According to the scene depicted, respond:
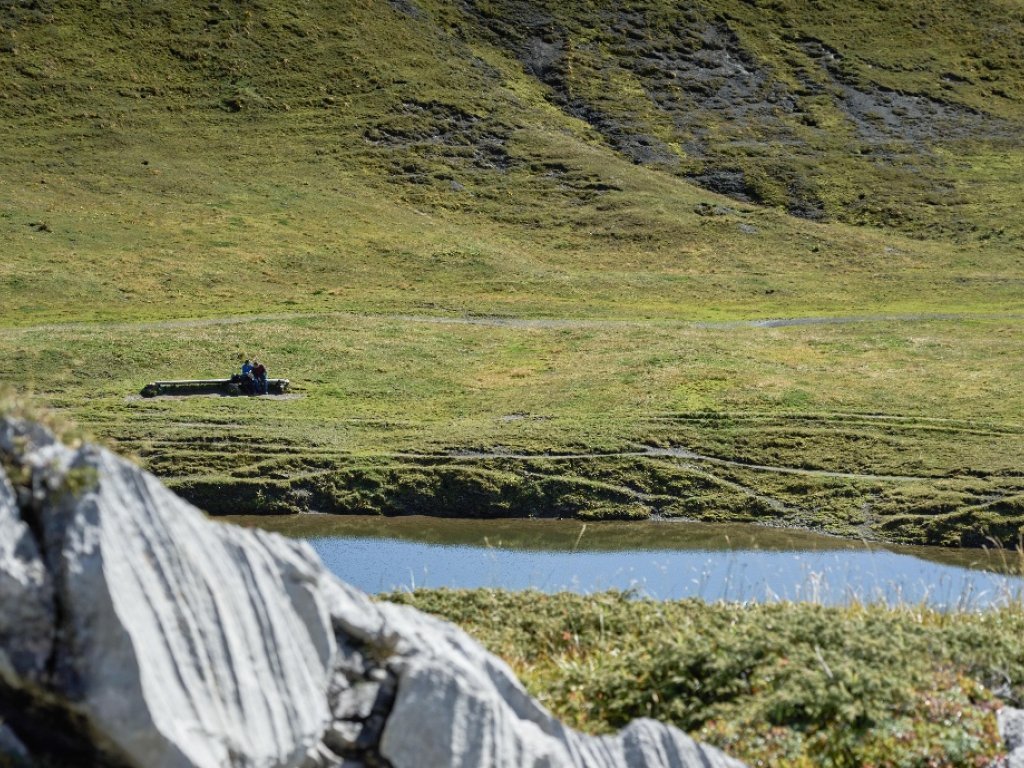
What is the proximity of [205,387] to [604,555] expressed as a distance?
21.9 metres

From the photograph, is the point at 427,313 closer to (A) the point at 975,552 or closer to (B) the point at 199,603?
(A) the point at 975,552

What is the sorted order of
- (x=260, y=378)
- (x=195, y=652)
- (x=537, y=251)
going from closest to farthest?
1. (x=195, y=652)
2. (x=260, y=378)
3. (x=537, y=251)

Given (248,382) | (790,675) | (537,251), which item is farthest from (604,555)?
(537,251)

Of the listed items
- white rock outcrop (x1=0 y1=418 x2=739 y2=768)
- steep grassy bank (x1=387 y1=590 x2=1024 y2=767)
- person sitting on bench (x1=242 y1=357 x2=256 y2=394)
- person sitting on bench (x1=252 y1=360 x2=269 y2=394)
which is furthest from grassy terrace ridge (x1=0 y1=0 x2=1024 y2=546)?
steep grassy bank (x1=387 y1=590 x2=1024 y2=767)

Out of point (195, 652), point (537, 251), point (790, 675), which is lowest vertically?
point (790, 675)

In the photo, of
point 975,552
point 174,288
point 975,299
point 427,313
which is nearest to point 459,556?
point 975,552

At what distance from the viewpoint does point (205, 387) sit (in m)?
53.2

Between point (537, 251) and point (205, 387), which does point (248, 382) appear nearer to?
point (205, 387)

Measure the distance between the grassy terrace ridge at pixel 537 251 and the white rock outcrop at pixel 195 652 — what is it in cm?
580

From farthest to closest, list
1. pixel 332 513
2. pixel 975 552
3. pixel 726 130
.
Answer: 1. pixel 726 130
2. pixel 332 513
3. pixel 975 552

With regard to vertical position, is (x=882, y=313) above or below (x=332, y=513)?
above

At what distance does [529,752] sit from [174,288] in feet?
229

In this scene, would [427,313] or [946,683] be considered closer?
[946,683]

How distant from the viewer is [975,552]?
126 feet
